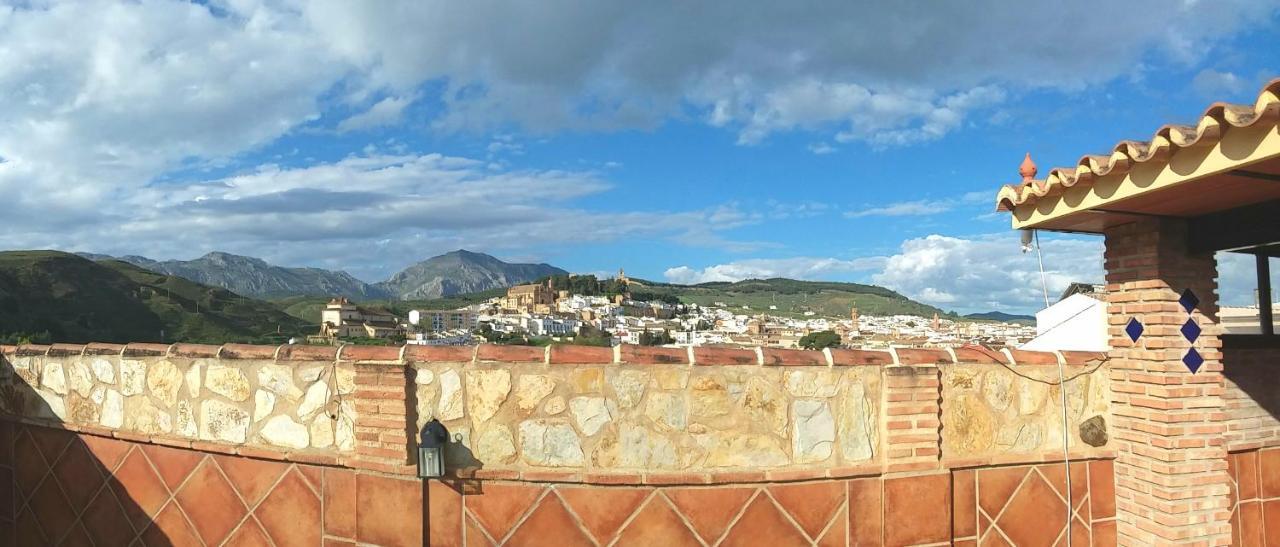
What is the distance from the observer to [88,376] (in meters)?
4.29

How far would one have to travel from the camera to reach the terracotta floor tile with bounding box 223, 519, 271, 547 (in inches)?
149

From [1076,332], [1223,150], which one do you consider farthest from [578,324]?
[1223,150]

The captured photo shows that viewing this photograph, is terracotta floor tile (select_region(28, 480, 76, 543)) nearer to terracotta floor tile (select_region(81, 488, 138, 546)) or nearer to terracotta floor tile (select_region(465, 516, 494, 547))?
terracotta floor tile (select_region(81, 488, 138, 546))

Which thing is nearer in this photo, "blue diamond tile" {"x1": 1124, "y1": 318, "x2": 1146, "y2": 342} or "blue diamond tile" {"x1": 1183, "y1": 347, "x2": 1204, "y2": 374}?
"blue diamond tile" {"x1": 1183, "y1": 347, "x2": 1204, "y2": 374}

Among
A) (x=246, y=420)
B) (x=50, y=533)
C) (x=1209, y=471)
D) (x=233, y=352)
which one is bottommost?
(x=50, y=533)

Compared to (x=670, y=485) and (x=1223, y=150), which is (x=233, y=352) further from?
(x=1223, y=150)

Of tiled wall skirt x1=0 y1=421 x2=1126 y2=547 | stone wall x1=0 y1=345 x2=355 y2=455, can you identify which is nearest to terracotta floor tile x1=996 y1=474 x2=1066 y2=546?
tiled wall skirt x1=0 y1=421 x2=1126 y2=547

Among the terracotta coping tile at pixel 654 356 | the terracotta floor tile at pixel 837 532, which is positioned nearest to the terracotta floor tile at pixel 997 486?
the terracotta floor tile at pixel 837 532

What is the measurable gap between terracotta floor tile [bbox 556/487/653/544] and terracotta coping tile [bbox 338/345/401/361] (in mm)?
1084

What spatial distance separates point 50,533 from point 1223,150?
6679 millimetres

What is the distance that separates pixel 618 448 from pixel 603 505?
276mm

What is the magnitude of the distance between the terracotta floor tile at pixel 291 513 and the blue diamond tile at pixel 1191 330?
4855mm

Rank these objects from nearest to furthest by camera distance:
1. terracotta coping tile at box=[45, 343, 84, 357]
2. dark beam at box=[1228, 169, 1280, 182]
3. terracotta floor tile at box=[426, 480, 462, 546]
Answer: dark beam at box=[1228, 169, 1280, 182]
terracotta floor tile at box=[426, 480, 462, 546]
terracotta coping tile at box=[45, 343, 84, 357]

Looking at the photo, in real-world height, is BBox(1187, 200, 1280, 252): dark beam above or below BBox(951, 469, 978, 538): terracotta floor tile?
above
